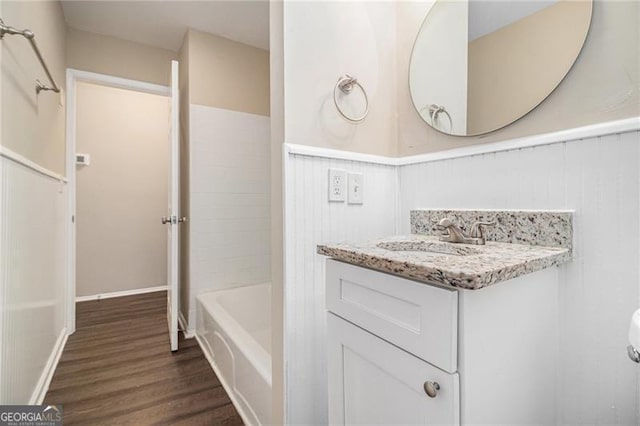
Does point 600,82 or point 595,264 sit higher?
point 600,82

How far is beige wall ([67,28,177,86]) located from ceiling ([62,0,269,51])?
0.06 meters

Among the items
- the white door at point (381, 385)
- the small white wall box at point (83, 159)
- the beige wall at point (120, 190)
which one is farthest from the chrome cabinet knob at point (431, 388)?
the small white wall box at point (83, 159)

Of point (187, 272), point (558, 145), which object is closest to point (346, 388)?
point (558, 145)

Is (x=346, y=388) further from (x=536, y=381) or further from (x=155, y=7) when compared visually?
(x=155, y=7)

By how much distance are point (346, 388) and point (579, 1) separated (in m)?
1.26

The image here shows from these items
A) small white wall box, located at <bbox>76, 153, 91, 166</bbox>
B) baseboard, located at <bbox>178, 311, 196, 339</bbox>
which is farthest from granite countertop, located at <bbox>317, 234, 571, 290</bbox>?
small white wall box, located at <bbox>76, 153, 91, 166</bbox>

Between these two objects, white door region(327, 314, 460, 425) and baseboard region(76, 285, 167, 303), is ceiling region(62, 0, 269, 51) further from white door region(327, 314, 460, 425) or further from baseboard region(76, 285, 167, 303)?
baseboard region(76, 285, 167, 303)

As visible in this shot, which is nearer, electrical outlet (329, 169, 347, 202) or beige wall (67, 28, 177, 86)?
electrical outlet (329, 169, 347, 202)

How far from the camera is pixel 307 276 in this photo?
42.4 inches

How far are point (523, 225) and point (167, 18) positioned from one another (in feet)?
8.66

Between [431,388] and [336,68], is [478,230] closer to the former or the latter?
[431,388]

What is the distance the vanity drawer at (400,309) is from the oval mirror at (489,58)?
27.7 inches

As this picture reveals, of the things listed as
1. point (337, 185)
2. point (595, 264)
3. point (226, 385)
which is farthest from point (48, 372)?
point (595, 264)

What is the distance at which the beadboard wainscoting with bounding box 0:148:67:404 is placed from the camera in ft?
3.66
